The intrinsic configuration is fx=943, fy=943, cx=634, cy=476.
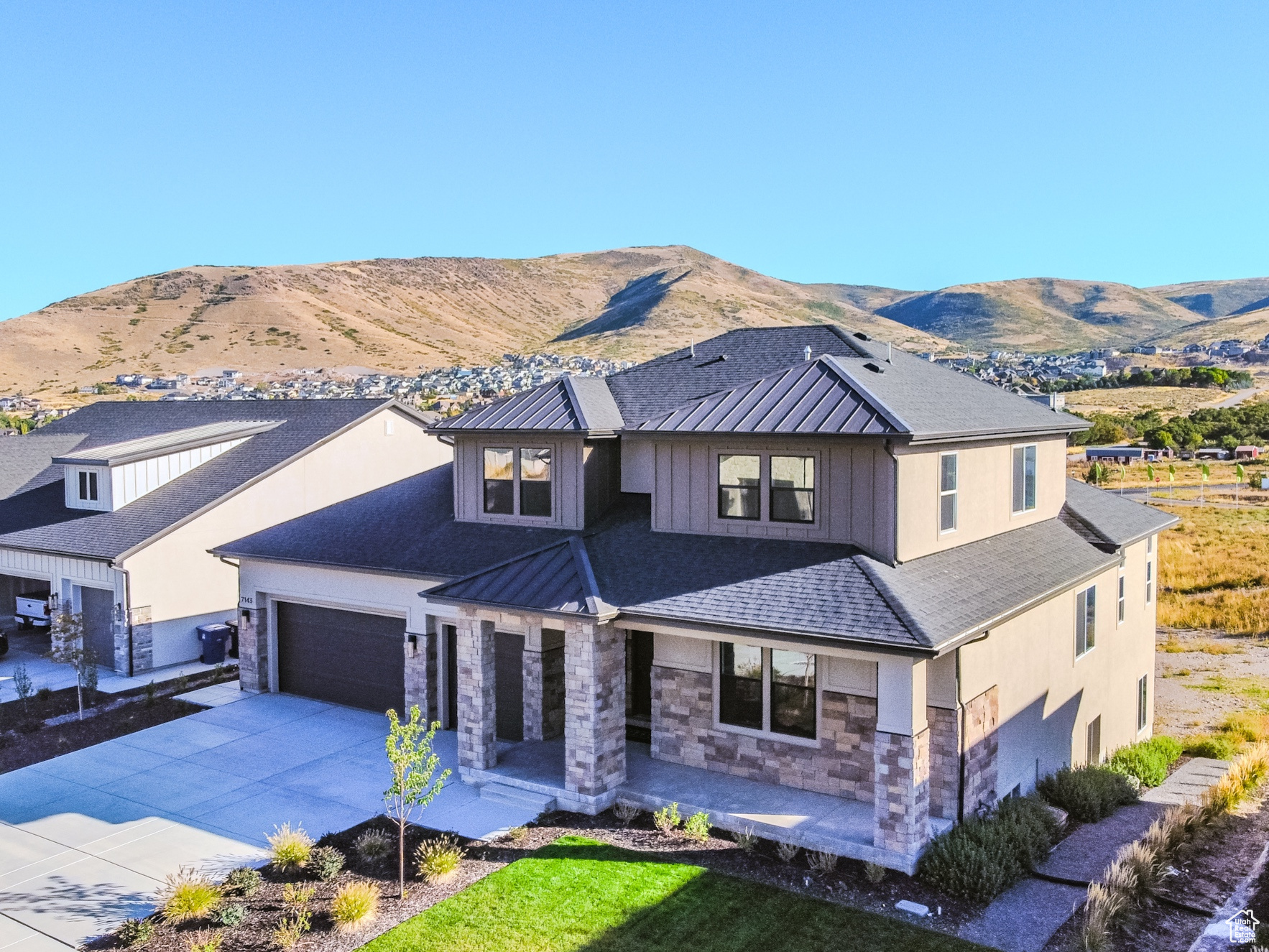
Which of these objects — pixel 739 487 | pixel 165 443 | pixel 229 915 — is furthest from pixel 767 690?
pixel 165 443

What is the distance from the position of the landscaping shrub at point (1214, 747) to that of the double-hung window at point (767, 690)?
10345mm

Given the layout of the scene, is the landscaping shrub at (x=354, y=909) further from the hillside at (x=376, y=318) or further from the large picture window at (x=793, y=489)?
the hillside at (x=376, y=318)

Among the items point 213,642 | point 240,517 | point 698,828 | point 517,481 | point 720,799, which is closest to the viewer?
point 698,828

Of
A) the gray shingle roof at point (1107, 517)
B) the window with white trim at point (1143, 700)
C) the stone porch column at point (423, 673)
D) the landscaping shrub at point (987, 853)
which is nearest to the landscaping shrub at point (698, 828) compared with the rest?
the landscaping shrub at point (987, 853)

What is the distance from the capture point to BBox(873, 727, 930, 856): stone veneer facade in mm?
10688

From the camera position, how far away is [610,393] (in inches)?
686

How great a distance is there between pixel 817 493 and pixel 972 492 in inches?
118

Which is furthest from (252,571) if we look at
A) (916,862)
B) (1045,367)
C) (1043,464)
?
(1045,367)

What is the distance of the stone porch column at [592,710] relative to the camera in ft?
41.3

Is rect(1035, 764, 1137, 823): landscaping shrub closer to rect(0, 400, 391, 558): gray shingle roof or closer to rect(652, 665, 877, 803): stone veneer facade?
rect(652, 665, 877, 803): stone veneer facade

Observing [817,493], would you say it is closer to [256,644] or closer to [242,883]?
[242,883]

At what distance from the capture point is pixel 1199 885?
36.2 ft

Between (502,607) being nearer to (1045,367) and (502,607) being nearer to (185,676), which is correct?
(185,676)

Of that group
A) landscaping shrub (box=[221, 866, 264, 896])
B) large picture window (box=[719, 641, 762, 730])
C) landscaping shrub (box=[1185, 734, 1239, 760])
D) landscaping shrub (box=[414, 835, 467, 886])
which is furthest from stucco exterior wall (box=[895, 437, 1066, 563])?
landscaping shrub (box=[221, 866, 264, 896])
